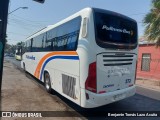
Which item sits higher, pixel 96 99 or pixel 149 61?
pixel 149 61

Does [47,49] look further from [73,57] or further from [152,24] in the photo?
[152,24]

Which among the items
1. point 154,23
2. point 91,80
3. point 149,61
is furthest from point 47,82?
point 149,61

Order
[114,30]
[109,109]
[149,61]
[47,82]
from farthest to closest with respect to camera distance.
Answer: [149,61]
[47,82]
[109,109]
[114,30]

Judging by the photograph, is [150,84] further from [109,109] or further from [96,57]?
[96,57]

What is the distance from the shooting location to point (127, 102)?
30.6 ft

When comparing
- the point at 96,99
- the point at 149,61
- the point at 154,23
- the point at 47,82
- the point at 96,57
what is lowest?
the point at 47,82

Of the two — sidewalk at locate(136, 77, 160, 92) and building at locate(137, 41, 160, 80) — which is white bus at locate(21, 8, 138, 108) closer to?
sidewalk at locate(136, 77, 160, 92)

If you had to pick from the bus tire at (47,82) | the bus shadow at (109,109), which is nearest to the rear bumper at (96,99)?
the bus shadow at (109,109)

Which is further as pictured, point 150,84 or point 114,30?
point 150,84

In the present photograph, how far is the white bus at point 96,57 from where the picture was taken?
6617 mm

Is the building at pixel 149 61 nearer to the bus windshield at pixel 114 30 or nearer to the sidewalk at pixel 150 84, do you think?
the sidewalk at pixel 150 84

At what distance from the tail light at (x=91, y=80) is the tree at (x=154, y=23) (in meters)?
11.6

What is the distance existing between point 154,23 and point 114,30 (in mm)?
10322

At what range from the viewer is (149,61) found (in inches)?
942
